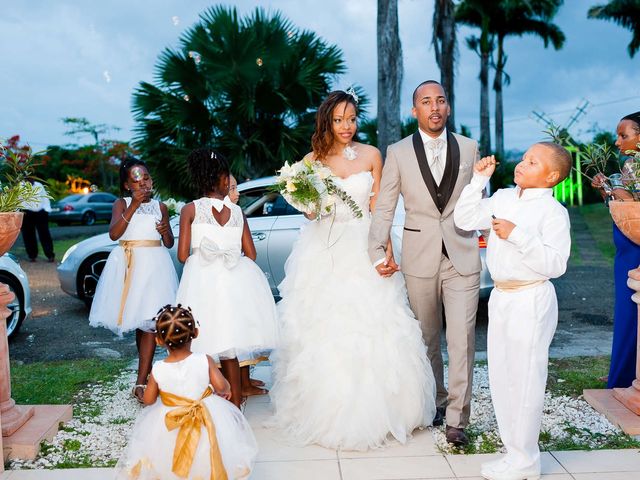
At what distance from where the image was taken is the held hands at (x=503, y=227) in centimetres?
352

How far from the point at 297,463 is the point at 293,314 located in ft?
3.43

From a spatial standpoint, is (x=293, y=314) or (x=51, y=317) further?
(x=51, y=317)

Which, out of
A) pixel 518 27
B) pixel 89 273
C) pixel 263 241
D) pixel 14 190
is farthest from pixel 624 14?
pixel 14 190

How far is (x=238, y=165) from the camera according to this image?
13383mm

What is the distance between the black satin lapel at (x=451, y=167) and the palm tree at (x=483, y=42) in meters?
27.9

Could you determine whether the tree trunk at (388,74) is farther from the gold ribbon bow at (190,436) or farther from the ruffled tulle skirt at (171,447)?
the gold ribbon bow at (190,436)

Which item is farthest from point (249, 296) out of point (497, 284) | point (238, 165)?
point (238, 165)

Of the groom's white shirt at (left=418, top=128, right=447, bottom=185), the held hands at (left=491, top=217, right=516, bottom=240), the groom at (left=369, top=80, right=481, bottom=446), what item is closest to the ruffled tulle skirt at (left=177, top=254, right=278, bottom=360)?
the groom at (left=369, top=80, right=481, bottom=446)

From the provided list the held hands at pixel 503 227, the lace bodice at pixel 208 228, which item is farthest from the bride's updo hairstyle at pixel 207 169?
the held hands at pixel 503 227

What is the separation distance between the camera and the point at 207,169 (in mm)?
4793

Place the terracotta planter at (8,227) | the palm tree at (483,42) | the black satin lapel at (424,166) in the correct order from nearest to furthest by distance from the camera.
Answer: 1. the terracotta planter at (8,227)
2. the black satin lapel at (424,166)
3. the palm tree at (483,42)

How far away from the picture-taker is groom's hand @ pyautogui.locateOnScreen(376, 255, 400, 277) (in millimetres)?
4527

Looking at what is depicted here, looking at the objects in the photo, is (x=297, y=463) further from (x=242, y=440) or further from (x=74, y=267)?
(x=74, y=267)

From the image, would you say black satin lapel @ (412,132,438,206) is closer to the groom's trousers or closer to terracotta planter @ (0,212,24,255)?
the groom's trousers
